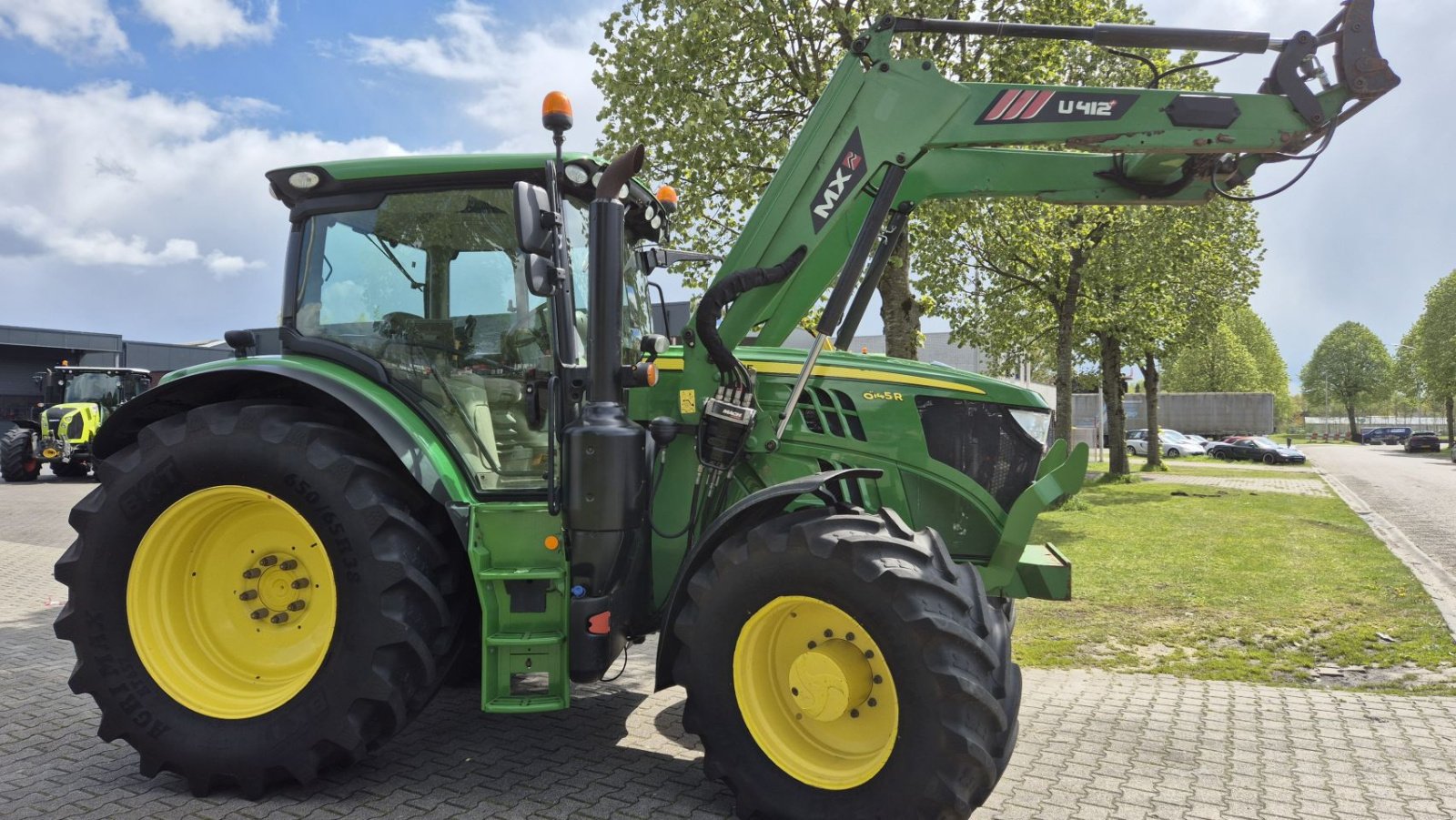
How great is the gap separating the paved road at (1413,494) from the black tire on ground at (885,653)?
32.8 ft

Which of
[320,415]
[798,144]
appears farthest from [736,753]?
[798,144]

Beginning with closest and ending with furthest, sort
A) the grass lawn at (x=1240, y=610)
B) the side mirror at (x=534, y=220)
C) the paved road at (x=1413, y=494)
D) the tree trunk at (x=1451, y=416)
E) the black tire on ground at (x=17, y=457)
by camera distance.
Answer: the side mirror at (x=534, y=220) → the grass lawn at (x=1240, y=610) → the paved road at (x=1413, y=494) → the black tire on ground at (x=17, y=457) → the tree trunk at (x=1451, y=416)

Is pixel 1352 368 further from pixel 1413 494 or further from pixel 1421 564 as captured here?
pixel 1421 564

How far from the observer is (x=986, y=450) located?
413 cm

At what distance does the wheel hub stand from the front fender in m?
1.58

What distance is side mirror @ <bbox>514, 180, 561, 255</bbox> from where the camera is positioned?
340cm

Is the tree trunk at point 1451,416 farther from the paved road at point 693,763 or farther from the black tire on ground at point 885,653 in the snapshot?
the black tire on ground at point 885,653

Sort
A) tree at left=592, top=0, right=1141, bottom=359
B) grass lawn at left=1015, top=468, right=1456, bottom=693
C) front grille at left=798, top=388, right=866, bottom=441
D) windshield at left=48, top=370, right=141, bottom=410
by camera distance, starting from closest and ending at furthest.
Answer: front grille at left=798, top=388, right=866, bottom=441, grass lawn at left=1015, top=468, right=1456, bottom=693, tree at left=592, top=0, right=1141, bottom=359, windshield at left=48, top=370, right=141, bottom=410

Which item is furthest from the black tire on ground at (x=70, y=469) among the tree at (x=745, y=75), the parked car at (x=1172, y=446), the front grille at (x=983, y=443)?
the parked car at (x=1172, y=446)

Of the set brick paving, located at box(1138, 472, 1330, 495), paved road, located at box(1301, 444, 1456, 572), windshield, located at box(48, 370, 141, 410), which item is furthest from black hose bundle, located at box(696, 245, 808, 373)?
windshield, located at box(48, 370, 141, 410)

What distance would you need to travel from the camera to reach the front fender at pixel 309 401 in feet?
12.3

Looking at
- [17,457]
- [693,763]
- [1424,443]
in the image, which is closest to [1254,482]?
[693,763]

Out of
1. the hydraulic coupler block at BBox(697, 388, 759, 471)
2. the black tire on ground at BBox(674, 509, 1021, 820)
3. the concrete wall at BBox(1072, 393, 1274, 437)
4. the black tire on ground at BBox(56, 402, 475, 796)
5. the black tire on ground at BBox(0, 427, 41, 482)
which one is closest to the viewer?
the black tire on ground at BBox(674, 509, 1021, 820)

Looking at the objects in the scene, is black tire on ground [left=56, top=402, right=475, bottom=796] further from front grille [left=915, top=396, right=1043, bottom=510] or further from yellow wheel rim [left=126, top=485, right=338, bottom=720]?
front grille [left=915, top=396, right=1043, bottom=510]
